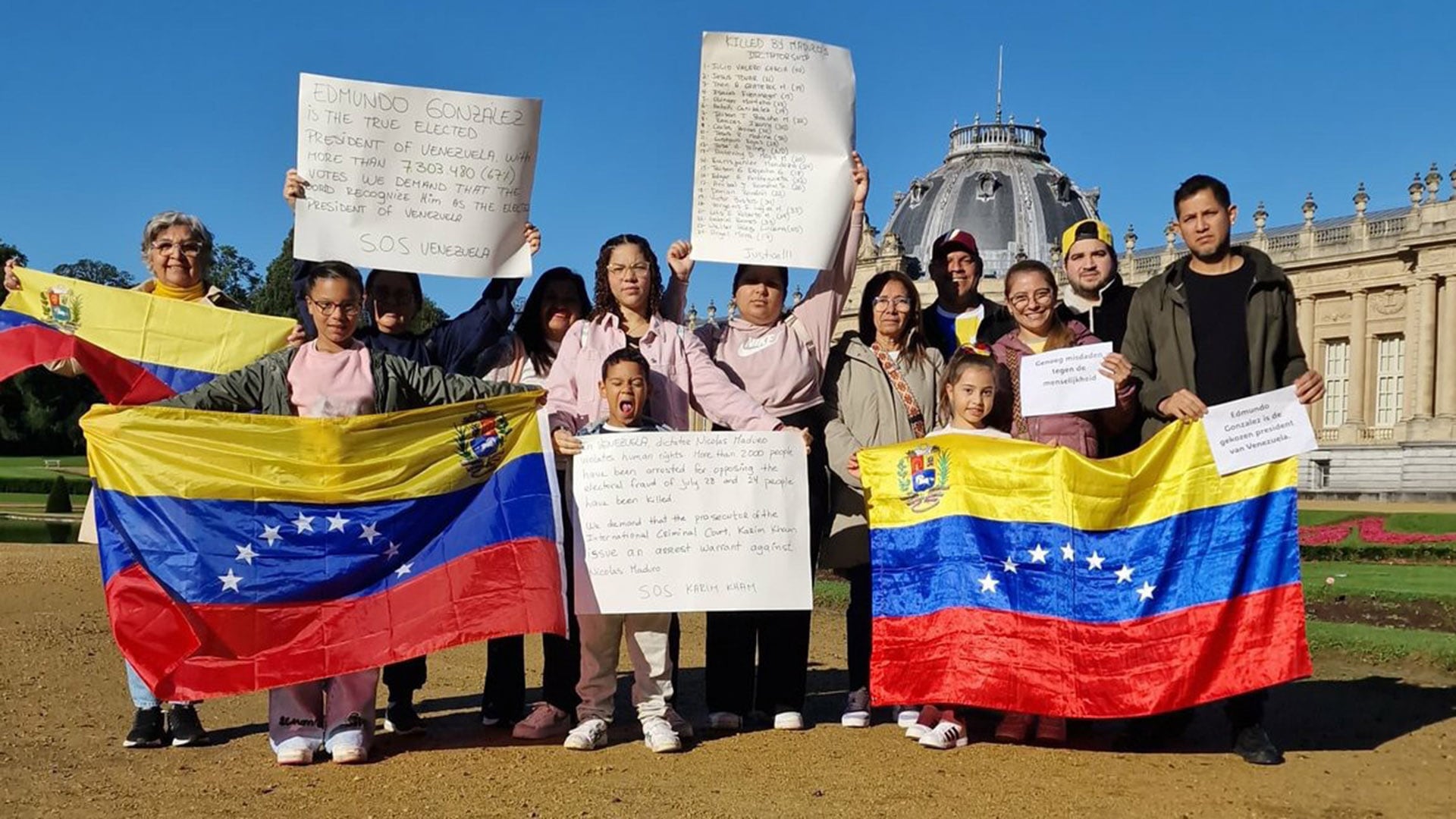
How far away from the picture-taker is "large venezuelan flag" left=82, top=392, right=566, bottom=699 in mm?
5312

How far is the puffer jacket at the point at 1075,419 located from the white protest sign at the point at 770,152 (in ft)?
3.35

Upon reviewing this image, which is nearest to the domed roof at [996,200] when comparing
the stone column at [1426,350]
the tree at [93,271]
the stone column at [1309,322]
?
the stone column at [1309,322]

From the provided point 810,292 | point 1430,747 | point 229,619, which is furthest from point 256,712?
point 1430,747

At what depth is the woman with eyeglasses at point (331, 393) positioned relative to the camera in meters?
5.44

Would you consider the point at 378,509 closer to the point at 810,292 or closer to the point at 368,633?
the point at 368,633

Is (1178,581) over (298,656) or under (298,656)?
over

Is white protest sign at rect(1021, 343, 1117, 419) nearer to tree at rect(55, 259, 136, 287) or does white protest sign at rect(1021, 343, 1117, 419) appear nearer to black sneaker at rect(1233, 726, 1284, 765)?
black sneaker at rect(1233, 726, 1284, 765)

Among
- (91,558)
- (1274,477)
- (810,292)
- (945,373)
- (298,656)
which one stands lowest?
(91,558)

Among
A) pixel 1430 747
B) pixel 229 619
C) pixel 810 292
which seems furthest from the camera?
pixel 810 292

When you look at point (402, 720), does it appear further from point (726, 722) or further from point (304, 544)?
point (726, 722)

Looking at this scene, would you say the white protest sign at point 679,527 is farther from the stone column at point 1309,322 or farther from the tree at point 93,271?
the tree at point 93,271

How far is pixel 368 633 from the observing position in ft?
17.9

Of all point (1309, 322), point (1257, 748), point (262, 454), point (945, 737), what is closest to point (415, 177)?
point (262, 454)

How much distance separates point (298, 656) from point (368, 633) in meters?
0.30
